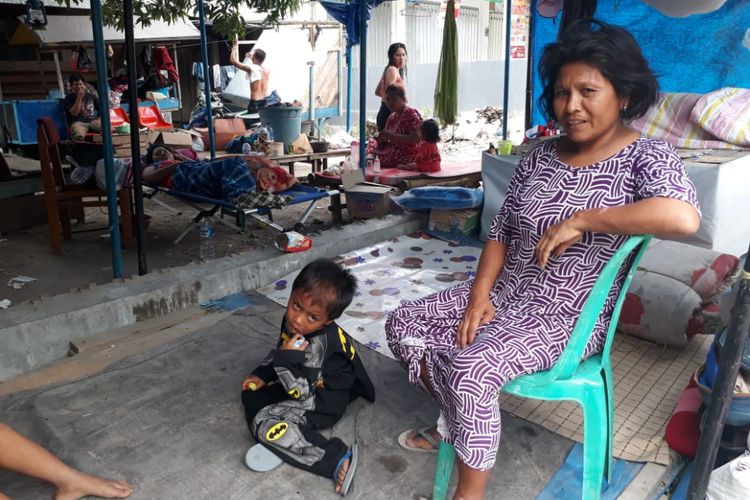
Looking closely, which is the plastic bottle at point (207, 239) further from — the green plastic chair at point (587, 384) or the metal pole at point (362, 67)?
the green plastic chair at point (587, 384)

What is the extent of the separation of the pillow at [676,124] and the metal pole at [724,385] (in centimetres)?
324

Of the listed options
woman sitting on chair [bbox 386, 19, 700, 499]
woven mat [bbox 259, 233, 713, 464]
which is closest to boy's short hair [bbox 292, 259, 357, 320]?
woman sitting on chair [bbox 386, 19, 700, 499]

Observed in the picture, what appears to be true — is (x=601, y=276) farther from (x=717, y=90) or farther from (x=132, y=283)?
(x=717, y=90)

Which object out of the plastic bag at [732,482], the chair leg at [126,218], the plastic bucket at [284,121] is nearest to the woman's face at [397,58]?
the plastic bucket at [284,121]

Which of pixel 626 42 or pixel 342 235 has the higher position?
pixel 626 42

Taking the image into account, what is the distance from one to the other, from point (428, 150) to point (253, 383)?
14.0ft

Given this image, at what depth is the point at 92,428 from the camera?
224cm

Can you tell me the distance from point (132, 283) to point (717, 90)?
15.2 feet

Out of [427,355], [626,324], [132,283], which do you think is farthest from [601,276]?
[132,283]

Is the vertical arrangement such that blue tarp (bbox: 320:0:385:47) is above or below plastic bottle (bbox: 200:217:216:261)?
above

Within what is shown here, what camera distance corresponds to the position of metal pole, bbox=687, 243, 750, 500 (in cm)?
159

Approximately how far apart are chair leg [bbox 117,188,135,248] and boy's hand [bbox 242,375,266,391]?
9.98 feet

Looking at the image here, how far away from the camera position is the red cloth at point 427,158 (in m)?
6.02

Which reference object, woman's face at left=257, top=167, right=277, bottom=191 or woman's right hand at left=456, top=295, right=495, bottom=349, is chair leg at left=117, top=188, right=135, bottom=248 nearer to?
woman's face at left=257, top=167, right=277, bottom=191
